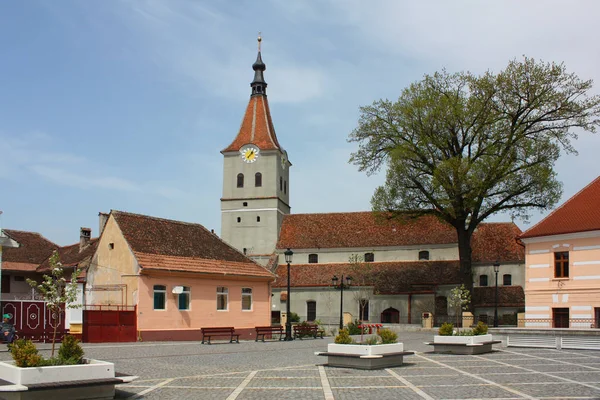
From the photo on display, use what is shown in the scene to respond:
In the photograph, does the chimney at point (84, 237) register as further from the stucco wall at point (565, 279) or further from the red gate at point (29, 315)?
the stucco wall at point (565, 279)

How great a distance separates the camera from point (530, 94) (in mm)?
39875

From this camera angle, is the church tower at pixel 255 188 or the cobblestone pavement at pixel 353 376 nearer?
the cobblestone pavement at pixel 353 376

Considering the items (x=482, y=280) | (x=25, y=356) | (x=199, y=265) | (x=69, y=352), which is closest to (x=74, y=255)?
(x=199, y=265)

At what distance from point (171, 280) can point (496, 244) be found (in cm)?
3058

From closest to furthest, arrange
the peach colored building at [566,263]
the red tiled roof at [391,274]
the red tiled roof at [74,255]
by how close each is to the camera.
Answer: the peach colored building at [566,263] → the red tiled roof at [74,255] → the red tiled roof at [391,274]

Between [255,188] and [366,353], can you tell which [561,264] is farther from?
[255,188]

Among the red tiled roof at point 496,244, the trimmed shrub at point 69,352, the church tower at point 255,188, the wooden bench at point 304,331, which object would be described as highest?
the church tower at point 255,188

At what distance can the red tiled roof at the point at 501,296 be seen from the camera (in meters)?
48.2

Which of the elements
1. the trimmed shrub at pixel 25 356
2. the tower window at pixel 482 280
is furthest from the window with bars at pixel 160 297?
the tower window at pixel 482 280

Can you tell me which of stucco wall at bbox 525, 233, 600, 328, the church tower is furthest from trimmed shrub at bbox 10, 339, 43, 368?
the church tower

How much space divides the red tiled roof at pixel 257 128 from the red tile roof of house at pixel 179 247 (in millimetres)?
23774

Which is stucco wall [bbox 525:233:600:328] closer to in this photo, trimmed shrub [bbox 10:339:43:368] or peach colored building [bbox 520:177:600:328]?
peach colored building [bbox 520:177:600:328]

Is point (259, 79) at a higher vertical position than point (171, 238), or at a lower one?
higher

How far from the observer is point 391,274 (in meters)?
52.4
